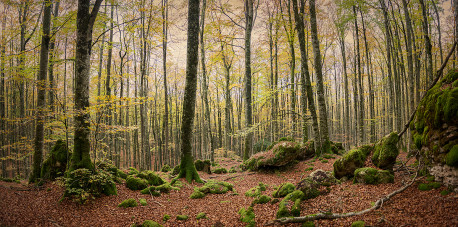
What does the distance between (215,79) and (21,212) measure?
1967cm

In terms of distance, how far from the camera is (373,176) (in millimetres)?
4746

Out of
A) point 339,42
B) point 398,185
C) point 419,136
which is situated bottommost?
point 398,185

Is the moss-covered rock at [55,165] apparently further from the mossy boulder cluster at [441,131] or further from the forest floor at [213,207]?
the mossy boulder cluster at [441,131]

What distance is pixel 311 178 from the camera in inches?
210

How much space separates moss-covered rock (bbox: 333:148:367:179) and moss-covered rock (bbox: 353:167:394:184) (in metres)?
0.54

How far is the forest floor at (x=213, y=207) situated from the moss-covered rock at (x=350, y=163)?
17.3 inches

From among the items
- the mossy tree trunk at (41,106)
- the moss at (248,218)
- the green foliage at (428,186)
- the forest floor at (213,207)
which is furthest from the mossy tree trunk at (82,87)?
the green foliage at (428,186)

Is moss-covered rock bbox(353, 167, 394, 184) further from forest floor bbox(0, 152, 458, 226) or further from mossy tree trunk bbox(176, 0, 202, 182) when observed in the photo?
mossy tree trunk bbox(176, 0, 202, 182)

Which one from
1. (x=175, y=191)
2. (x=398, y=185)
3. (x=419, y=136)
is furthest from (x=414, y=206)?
(x=175, y=191)

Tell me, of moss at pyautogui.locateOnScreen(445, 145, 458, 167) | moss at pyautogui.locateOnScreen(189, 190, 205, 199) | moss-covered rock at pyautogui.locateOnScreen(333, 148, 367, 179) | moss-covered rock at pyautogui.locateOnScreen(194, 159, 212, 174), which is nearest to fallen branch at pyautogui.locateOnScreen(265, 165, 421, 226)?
moss at pyautogui.locateOnScreen(445, 145, 458, 167)

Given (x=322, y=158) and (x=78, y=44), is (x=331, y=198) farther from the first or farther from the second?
(x=78, y=44)

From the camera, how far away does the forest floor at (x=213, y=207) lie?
2975mm

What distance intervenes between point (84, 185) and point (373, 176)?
7511 millimetres

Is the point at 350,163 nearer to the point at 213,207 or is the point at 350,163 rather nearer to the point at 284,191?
the point at 284,191
